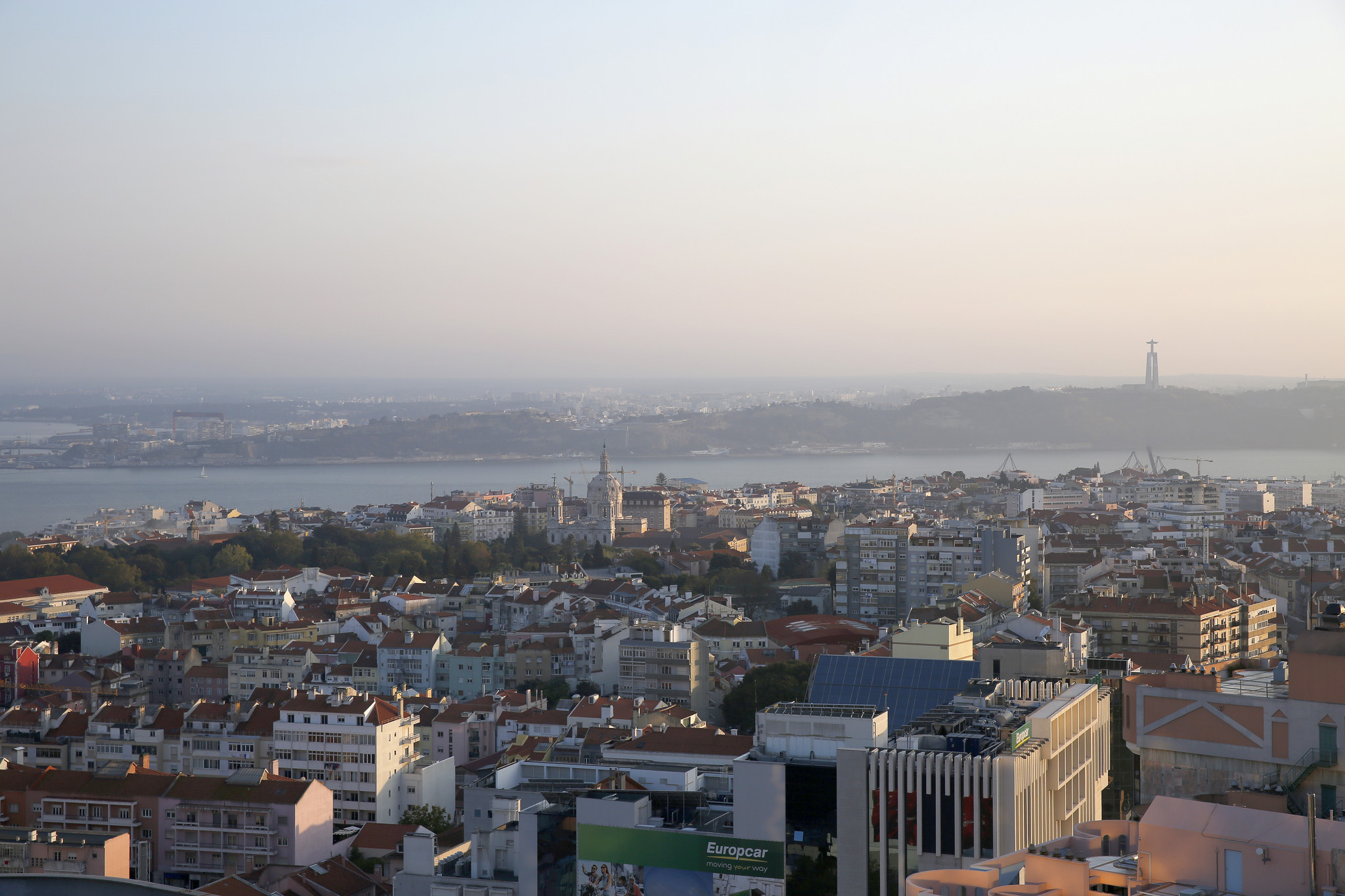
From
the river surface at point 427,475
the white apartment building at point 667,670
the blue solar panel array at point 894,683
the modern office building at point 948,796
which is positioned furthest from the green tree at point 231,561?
the river surface at point 427,475

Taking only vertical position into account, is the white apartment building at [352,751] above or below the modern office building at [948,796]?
below

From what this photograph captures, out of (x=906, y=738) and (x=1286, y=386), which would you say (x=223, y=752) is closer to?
(x=906, y=738)

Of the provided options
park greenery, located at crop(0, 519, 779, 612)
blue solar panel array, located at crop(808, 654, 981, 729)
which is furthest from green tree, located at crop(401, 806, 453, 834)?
park greenery, located at crop(0, 519, 779, 612)

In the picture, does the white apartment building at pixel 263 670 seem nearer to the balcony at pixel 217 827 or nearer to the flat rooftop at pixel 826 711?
the balcony at pixel 217 827

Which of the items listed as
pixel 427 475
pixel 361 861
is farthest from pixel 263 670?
pixel 427 475

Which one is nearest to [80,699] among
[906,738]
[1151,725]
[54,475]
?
[906,738]

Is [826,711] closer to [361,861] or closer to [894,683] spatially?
[894,683]
